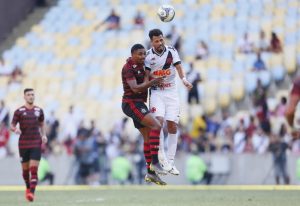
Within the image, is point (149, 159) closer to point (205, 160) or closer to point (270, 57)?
point (205, 160)

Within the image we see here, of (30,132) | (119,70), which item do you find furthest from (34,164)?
(119,70)

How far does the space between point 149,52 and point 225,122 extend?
11281 mm

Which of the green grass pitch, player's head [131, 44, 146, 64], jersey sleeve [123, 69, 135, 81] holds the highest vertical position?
player's head [131, 44, 146, 64]

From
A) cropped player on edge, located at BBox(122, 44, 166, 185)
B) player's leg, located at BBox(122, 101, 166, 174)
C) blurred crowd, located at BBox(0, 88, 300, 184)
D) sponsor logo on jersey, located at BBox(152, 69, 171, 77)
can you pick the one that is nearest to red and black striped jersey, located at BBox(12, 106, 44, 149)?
cropped player on edge, located at BBox(122, 44, 166, 185)

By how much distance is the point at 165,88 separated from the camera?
58.2ft

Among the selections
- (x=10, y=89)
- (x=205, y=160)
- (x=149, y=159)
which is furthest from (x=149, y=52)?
(x=10, y=89)

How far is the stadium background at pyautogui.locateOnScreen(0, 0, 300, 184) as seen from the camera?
91.4 ft

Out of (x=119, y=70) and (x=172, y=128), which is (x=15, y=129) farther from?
(x=119, y=70)

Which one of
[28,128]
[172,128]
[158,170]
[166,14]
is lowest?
[158,170]

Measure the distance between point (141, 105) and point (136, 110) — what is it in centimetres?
12

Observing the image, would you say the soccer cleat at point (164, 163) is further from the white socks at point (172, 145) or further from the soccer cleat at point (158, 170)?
the white socks at point (172, 145)

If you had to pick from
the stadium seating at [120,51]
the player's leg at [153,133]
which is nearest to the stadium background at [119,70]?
the stadium seating at [120,51]

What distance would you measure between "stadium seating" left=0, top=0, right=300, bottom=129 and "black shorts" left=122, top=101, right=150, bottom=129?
40.1ft

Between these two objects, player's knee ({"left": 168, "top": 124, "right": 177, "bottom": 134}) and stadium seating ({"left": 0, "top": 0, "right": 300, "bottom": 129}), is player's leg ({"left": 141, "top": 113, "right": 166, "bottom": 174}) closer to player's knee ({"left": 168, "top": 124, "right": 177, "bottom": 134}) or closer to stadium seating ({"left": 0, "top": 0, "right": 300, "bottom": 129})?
player's knee ({"left": 168, "top": 124, "right": 177, "bottom": 134})
